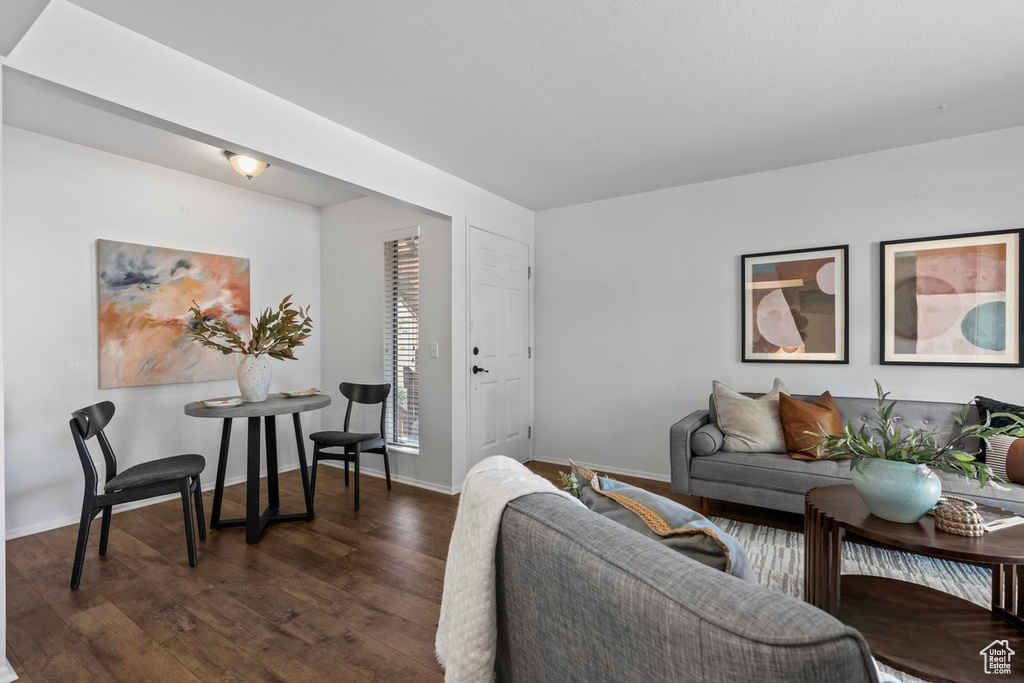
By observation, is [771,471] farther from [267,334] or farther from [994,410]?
[267,334]

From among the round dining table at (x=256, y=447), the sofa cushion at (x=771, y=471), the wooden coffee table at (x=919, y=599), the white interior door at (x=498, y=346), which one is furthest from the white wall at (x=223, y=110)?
the wooden coffee table at (x=919, y=599)

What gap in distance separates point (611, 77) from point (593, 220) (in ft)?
7.00

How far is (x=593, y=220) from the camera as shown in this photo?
4.42m

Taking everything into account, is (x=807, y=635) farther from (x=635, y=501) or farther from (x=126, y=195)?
(x=126, y=195)

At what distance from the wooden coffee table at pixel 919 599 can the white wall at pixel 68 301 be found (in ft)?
13.9

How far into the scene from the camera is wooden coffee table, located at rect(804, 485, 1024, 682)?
1.41m

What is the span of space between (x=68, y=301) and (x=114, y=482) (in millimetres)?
1540

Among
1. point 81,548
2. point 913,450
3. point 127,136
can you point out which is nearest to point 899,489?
point 913,450

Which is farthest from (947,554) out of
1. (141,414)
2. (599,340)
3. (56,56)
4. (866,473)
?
(141,414)

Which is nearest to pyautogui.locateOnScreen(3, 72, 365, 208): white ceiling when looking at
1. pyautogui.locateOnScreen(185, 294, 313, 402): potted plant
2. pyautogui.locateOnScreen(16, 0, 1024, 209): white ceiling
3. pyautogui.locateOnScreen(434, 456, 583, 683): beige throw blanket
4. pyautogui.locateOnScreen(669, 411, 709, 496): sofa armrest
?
pyautogui.locateOnScreen(16, 0, 1024, 209): white ceiling

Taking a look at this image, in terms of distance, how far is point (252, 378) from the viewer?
2.96 meters

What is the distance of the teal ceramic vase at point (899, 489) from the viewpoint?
170 centimetres

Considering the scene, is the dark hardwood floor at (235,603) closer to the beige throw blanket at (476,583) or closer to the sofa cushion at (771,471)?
the sofa cushion at (771,471)

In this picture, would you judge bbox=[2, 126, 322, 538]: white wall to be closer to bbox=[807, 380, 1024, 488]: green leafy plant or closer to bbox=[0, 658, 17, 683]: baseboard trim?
bbox=[0, 658, 17, 683]: baseboard trim
